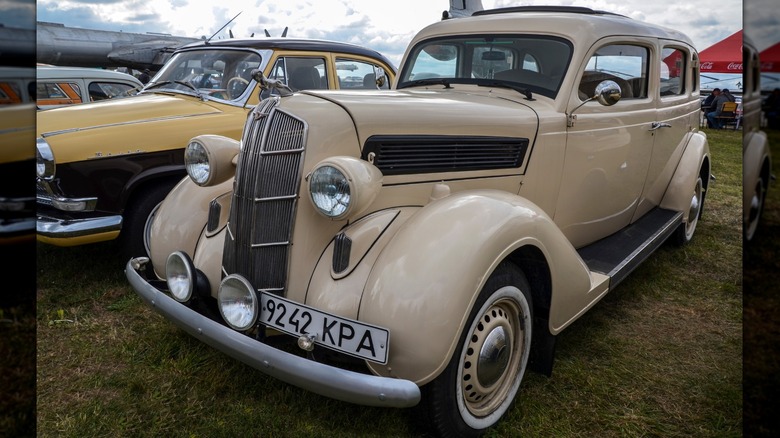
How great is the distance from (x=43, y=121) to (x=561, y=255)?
12.7 ft

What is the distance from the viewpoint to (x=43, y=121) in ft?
13.5

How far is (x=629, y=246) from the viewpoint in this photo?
3660 mm

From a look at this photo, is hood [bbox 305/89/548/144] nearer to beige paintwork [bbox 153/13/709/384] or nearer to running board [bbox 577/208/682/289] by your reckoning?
beige paintwork [bbox 153/13/709/384]

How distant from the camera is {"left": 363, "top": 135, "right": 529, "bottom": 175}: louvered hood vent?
2.45m

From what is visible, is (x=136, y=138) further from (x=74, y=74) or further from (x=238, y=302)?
(x=74, y=74)

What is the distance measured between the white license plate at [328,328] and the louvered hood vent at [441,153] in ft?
2.45

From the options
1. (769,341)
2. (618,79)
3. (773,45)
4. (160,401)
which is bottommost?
(160,401)

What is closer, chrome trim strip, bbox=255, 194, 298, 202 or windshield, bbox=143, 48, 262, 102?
chrome trim strip, bbox=255, 194, 298, 202

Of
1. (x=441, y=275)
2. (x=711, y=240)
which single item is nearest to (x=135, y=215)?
(x=441, y=275)

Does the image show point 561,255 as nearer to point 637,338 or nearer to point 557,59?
point 637,338

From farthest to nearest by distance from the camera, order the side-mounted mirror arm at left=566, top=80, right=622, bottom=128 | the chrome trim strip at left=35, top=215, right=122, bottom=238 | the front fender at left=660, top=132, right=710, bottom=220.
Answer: the front fender at left=660, top=132, right=710, bottom=220 < the chrome trim strip at left=35, top=215, right=122, bottom=238 < the side-mounted mirror arm at left=566, top=80, right=622, bottom=128

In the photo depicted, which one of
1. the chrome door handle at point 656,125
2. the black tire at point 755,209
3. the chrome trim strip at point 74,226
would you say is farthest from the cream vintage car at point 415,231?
the black tire at point 755,209

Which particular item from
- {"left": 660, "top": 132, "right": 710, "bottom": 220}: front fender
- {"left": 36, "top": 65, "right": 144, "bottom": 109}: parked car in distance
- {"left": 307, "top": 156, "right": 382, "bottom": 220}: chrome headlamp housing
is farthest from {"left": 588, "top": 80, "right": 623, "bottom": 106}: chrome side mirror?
{"left": 36, "top": 65, "right": 144, "bottom": 109}: parked car in distance

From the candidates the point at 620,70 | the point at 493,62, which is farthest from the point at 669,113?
the point at 493,62
